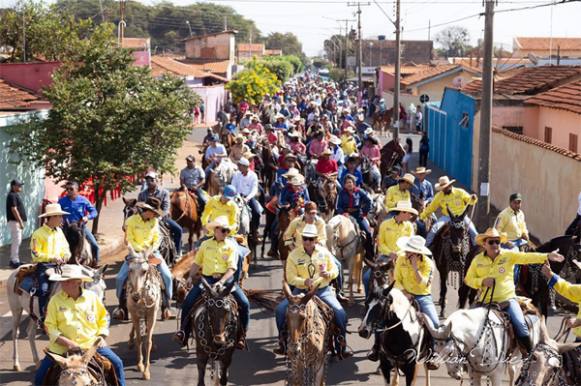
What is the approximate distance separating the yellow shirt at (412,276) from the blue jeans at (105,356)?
3.77 metres

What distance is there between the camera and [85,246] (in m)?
16.2

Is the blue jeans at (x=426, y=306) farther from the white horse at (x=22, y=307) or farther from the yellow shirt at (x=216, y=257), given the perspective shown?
the white horse at (x=22, y=307)

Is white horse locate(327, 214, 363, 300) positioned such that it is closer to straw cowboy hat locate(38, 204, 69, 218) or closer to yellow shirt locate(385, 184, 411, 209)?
yellow shirt locate(385, 184, 411, 209)

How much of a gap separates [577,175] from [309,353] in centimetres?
1257

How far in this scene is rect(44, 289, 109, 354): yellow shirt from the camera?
9477 millimetres

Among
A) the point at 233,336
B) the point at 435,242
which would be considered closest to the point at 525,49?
the point at 435,242

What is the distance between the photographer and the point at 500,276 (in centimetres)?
1132

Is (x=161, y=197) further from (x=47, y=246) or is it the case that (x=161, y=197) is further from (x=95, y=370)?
(x=95, y=370)

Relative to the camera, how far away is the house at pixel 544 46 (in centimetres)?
8888

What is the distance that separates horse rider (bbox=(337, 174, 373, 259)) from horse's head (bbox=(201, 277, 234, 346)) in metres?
6.08

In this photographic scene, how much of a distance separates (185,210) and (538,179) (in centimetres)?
983

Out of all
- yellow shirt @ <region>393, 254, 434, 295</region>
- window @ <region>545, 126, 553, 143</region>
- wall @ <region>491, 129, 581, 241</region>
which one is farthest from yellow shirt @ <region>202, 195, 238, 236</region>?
window @ <region>545, 126, 553, 143</region>

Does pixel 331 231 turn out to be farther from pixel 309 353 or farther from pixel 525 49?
pixel 525 49

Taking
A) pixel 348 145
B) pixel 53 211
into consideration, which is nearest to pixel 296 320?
pixel 53 211
